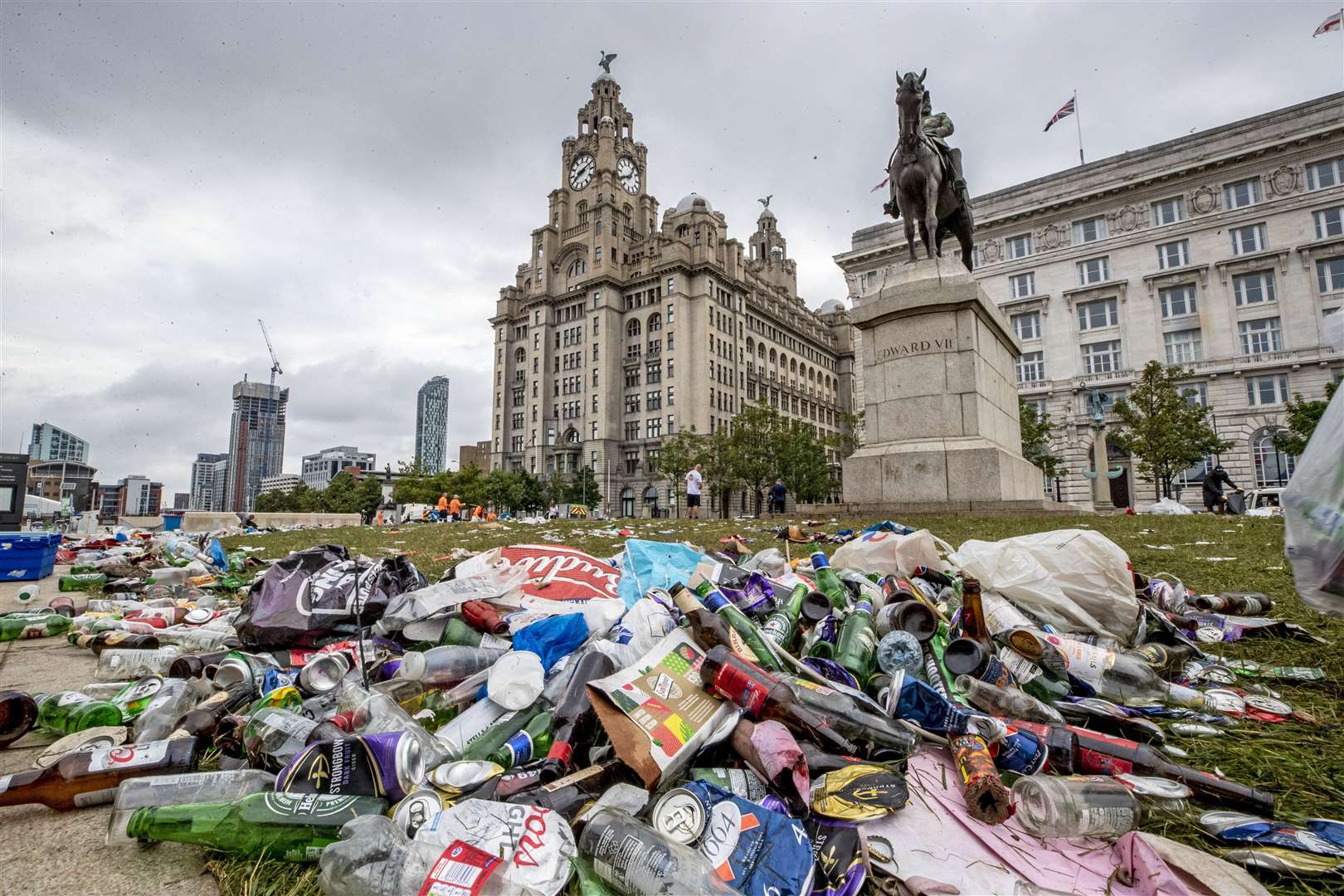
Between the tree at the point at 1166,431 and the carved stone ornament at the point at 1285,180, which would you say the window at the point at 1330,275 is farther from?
the tree at the point at 1166,431

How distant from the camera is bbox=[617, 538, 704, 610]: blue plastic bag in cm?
371

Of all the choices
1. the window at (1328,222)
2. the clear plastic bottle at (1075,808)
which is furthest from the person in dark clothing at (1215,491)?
the window at (1328,222)

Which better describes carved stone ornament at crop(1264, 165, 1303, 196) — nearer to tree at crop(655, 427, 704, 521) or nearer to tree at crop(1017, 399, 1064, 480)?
tree at crop(1017, 399, 1064, 480)

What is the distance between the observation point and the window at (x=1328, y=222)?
121 feet

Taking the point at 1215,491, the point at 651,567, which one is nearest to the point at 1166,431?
the point at 1215,491

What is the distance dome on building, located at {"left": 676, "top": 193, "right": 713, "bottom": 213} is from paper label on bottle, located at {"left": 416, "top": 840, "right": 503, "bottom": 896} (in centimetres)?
7446

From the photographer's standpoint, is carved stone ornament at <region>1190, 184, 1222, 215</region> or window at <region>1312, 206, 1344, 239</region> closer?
window at <region>1312, 206, 1344, 239</region>

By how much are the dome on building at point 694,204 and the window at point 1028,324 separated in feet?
126

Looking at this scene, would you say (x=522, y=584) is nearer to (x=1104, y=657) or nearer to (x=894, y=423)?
(x=1104, y=657)

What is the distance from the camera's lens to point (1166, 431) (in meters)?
29.8

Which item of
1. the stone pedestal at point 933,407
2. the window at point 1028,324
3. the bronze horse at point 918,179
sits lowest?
the stone pedestal at point 933,407

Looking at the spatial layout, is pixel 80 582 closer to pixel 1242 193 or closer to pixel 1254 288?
pixel 1254 288

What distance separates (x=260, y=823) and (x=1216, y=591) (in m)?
5.73

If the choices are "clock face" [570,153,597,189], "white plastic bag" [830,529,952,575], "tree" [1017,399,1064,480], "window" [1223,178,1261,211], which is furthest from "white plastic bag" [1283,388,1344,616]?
"clock face" [570,153,597,189]
